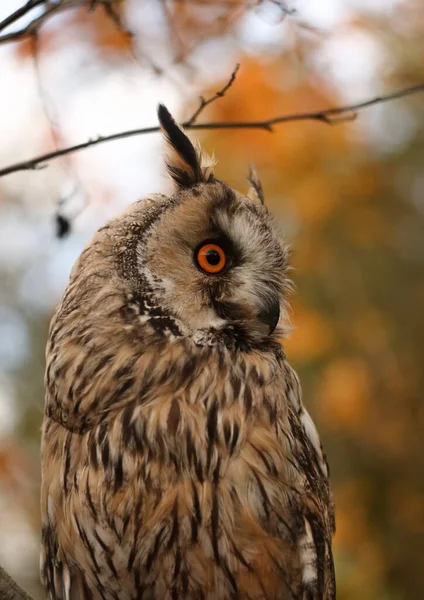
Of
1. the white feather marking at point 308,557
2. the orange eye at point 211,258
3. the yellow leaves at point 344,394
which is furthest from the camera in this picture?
the yellow leaves at point 344,394

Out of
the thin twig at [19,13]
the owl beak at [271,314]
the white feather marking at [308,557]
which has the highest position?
the owl beak at [271,314]

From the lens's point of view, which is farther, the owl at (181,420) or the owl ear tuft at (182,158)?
the owl ear tuft at (182,158)

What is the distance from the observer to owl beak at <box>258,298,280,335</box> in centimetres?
209

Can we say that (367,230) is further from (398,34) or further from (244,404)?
(244,404)

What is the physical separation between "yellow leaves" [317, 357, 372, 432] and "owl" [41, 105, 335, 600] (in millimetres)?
4491

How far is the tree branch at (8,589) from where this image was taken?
4.85 feet

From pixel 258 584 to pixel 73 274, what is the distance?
1.10 meters

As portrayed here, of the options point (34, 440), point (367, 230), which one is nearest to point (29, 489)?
point (34, 440)

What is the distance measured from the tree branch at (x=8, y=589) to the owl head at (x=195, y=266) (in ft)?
2.63

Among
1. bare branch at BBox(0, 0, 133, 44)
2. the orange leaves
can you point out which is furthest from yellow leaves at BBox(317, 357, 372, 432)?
bare branch at BBox(0, 0, 133, 44)

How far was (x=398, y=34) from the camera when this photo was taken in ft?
22.9

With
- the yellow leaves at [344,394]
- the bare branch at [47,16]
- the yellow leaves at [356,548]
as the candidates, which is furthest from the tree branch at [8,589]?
the yellow leaves at [344,394]

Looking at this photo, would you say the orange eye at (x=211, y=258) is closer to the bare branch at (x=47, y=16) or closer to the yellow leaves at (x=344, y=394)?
the bare branch at (x=47, y=16)

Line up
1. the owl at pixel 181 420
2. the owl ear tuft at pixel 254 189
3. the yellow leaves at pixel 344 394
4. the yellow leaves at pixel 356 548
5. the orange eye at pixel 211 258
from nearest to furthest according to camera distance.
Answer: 1. the owl at pixel 181 420
2. the orange eye at pixel 211 258
3. the owl ear tuft at pixel 254 189
4. the yellow leaves at pixel 356 548
5. the yellow leaves at pixel 344 394
